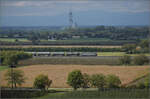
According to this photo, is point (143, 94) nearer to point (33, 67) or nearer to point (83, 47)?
point (33, 67)

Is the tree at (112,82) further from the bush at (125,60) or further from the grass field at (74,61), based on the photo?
the bush at (125,60)

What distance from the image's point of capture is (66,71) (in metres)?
5.39

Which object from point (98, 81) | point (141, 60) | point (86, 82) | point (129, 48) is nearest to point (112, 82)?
point (98, 81)

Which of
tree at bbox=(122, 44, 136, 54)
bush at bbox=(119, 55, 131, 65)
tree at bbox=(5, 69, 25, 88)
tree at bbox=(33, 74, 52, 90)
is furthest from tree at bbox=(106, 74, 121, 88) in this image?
tree at bbox=(122, 44, 136, 54)

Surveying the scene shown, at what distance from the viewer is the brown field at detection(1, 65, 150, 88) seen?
189 inches

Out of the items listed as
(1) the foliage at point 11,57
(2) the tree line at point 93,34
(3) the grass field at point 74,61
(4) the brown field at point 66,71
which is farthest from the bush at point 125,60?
(1) the foliage at point 11,57

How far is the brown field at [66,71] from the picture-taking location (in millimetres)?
4809

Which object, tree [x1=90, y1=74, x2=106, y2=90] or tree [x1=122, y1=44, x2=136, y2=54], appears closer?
tree [x1=90, y1=74, x2=106, y2=90]

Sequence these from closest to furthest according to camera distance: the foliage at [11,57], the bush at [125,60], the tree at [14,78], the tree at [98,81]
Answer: the tree at [98,81]
the tree at [14,78]
the foliage at [11,57]
the bush at [125,60]

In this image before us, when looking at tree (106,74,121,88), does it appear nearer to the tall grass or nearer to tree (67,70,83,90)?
tree (67,70,83,90)

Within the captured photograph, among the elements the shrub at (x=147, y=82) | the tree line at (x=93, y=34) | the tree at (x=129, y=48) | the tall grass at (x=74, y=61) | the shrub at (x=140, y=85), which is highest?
the tree line at (x=93, y=34)

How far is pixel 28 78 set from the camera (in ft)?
16.2

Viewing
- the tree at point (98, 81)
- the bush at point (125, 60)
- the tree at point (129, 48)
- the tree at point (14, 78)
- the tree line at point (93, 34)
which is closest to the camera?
the tree at point (98, 81)

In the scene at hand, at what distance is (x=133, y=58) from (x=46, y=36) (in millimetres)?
3073
